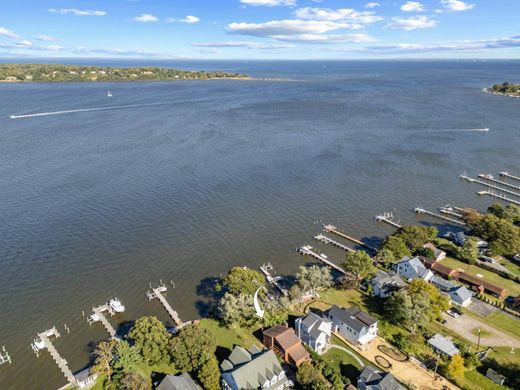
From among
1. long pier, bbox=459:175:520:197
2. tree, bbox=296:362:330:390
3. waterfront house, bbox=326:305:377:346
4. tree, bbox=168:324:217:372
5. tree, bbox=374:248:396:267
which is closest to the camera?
tree, bbox=296:362:330:390

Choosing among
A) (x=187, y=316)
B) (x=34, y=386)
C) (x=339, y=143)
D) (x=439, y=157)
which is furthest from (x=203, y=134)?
(x=34, y=386)

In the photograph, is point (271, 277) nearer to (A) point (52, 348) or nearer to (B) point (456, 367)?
(B) point (456, 367)

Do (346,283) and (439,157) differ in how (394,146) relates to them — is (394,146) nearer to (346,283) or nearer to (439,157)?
(439,157)

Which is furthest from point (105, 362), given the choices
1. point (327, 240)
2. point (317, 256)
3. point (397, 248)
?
point (397, 248)

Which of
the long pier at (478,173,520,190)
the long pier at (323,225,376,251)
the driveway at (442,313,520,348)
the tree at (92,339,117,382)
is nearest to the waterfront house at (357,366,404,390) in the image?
the driveway at (442,313,520,348)

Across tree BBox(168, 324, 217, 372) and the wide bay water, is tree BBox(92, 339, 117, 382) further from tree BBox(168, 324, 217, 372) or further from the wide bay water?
tree BBox(168, 324, 217, 372)

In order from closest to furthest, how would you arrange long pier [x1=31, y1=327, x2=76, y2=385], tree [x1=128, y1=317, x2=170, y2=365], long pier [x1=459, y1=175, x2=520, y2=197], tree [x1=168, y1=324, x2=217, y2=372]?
tree [x1=168, y1=324, x2=217, y2=372] < tree [x1=128, y1=317, x2=170, y2=365] < long pier [x1=31, y1=327, x2=76, y2=385] < long pier [x1=459, y1=175, x2=520, y2=197]
